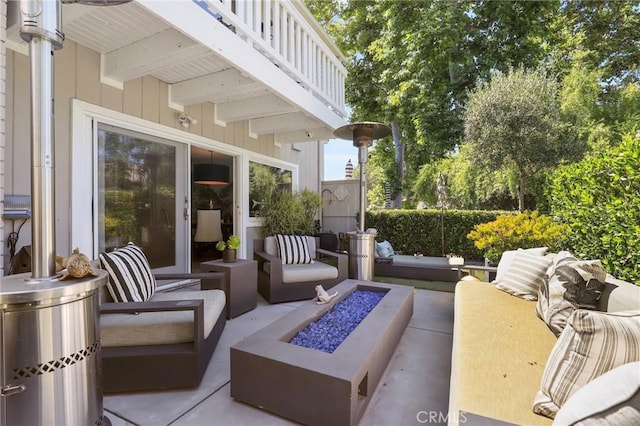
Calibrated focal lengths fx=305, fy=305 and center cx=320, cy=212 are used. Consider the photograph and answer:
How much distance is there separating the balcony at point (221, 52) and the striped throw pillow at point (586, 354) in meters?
3.07

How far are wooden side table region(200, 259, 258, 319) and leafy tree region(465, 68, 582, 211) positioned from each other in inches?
207

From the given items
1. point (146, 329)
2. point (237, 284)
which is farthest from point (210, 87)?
point (146, 329)

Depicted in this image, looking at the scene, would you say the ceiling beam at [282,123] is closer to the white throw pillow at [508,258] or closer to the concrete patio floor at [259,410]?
the white throw pillow at [508,258]

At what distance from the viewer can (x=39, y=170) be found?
1.31m

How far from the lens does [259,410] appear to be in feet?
5.93

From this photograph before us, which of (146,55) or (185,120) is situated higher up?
(146,55)

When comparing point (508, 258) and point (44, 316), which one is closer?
point (44, 316)

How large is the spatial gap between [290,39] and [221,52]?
145 cm

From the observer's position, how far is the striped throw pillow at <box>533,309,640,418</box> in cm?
112

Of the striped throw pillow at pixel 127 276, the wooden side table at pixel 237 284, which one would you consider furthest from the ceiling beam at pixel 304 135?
the striped throw pillow at pixel 127 276

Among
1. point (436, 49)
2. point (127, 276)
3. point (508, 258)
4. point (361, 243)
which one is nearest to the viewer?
point (127, 276)

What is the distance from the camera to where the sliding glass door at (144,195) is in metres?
3.38

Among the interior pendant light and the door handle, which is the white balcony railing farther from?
the door handle

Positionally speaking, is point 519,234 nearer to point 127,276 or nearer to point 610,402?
point 610,402
